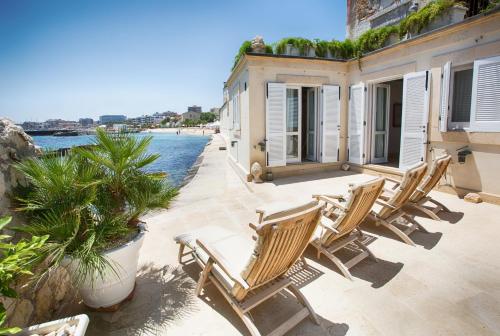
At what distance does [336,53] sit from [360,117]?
7.21ft

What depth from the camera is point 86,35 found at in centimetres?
712

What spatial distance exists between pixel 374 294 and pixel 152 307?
2.01 m

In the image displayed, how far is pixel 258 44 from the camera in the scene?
663 cm

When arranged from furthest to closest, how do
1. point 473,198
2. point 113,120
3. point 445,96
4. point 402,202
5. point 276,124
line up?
point 276,124, point 445,96, point 473,198, point 402,202, point 113,120

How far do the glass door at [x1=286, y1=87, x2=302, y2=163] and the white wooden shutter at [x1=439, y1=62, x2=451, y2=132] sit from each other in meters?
3.34

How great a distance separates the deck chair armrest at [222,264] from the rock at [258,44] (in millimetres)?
5885

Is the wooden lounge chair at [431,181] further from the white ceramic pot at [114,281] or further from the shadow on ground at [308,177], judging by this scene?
the white ceramic pot at [114,281]

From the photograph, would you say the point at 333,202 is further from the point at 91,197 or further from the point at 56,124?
the point at 56,124

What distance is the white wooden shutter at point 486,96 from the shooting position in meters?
4.43

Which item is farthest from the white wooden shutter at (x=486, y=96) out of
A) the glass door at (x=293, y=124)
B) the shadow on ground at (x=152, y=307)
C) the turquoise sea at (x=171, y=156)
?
the shadow on ground at (x=152, y=307)

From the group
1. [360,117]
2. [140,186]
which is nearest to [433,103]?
[360,117]

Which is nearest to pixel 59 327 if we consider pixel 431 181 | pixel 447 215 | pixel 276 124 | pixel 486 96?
pixel 431 181

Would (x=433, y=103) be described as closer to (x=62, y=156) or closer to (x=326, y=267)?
(x=326, y=267)

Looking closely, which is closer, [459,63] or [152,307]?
[152,307]
